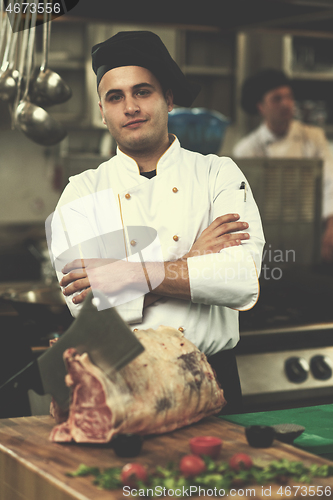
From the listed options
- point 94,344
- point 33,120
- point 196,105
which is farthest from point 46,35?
point 196,105

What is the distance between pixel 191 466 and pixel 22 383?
0.73 meters

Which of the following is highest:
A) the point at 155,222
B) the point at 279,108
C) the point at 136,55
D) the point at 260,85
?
the point at 260,85

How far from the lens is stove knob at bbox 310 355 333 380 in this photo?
6.41 feet

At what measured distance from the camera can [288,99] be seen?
3.31 metres

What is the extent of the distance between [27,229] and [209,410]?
2.60 meters

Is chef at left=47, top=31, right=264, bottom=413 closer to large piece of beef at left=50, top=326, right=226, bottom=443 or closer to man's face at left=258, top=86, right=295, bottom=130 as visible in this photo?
large piece of beef at left=50, top=326, right=226, bottom=443

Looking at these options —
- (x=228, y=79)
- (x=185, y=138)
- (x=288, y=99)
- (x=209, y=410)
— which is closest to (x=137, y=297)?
(x=209, y=410)

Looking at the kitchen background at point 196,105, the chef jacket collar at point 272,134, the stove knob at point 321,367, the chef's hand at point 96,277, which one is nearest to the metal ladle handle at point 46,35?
the kitchen background at point 196,105

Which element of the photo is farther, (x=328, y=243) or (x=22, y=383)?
(x=328, y=243)

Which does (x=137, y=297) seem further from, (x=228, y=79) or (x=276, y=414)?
(x=228, y=79)

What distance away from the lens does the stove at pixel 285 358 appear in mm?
1873

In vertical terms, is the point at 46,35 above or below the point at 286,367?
above

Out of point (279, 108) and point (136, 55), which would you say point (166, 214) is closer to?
point (136, 55)

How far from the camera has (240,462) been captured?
2.89 feet
